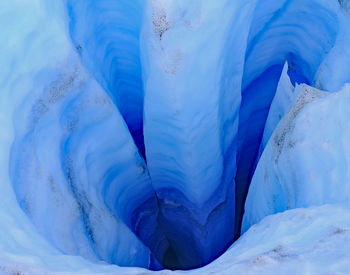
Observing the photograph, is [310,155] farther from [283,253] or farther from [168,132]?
[168,132]


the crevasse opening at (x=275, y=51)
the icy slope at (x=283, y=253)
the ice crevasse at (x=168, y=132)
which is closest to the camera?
the icy slope at (x=283, y=253)

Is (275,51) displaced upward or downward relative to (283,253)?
upward

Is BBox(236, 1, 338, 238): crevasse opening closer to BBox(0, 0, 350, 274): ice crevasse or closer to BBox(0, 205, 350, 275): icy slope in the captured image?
BBox(0, 0, 350, 274): ice crevasse

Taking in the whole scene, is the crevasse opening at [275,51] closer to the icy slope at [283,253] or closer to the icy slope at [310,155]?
the icy slope at [310,155]

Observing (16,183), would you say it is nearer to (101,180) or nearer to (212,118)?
(101,180)

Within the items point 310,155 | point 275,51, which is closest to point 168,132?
point 310,155

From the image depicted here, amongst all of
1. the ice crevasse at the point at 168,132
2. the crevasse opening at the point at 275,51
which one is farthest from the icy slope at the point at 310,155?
the crevasse opening at the point at 275,51

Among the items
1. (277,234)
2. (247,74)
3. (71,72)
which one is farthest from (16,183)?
(247,74)

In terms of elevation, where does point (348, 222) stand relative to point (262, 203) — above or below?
above
